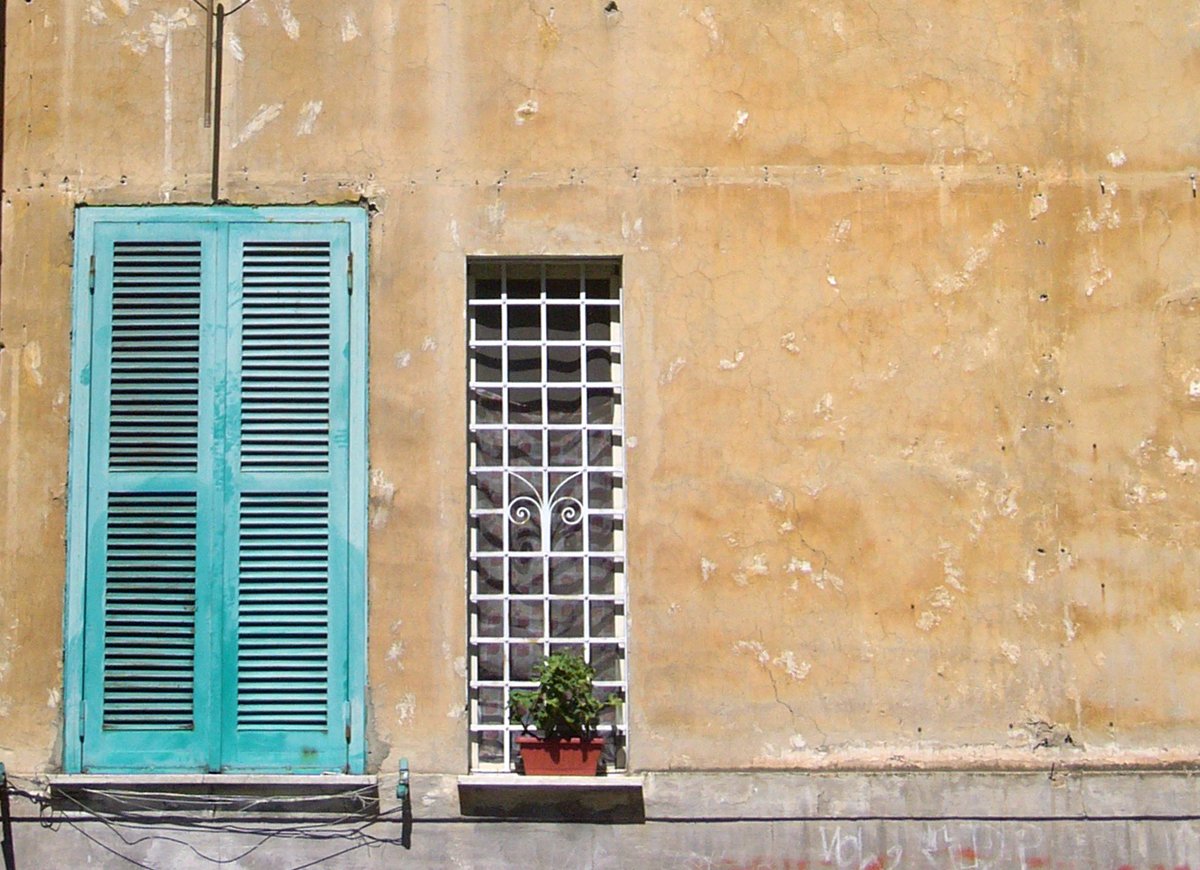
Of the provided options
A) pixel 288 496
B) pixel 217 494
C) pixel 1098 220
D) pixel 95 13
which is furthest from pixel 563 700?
pixel 95 13

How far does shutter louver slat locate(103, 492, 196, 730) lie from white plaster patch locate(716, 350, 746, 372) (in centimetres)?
229

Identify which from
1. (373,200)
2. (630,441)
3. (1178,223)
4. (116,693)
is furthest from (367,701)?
(1178,223)

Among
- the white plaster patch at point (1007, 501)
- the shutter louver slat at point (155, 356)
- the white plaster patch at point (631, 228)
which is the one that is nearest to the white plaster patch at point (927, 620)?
the white plaster patch at point (1007, 501)

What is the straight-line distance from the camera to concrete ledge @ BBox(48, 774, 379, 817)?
656 centimetres

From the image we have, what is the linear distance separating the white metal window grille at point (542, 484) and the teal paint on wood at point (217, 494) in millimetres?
538

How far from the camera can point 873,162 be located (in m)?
7.00

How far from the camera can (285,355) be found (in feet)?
22.4

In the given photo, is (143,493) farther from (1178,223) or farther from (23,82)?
(1178,223)

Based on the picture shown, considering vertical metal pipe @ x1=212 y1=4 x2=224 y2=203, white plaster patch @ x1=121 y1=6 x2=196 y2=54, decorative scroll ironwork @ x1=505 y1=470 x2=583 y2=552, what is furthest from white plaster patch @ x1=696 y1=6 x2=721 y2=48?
white plaster patch @ x1=121 y1=6 x2=196 y2=54

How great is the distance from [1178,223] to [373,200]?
347 cm

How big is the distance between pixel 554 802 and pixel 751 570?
4.12 feet

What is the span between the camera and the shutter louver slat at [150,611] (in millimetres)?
6660

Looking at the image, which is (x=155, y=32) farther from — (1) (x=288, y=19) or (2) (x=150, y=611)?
(2) (x=150, y=611)

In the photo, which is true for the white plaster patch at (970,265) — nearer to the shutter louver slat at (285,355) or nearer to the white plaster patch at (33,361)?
the shutter louver slat at (285,355)
